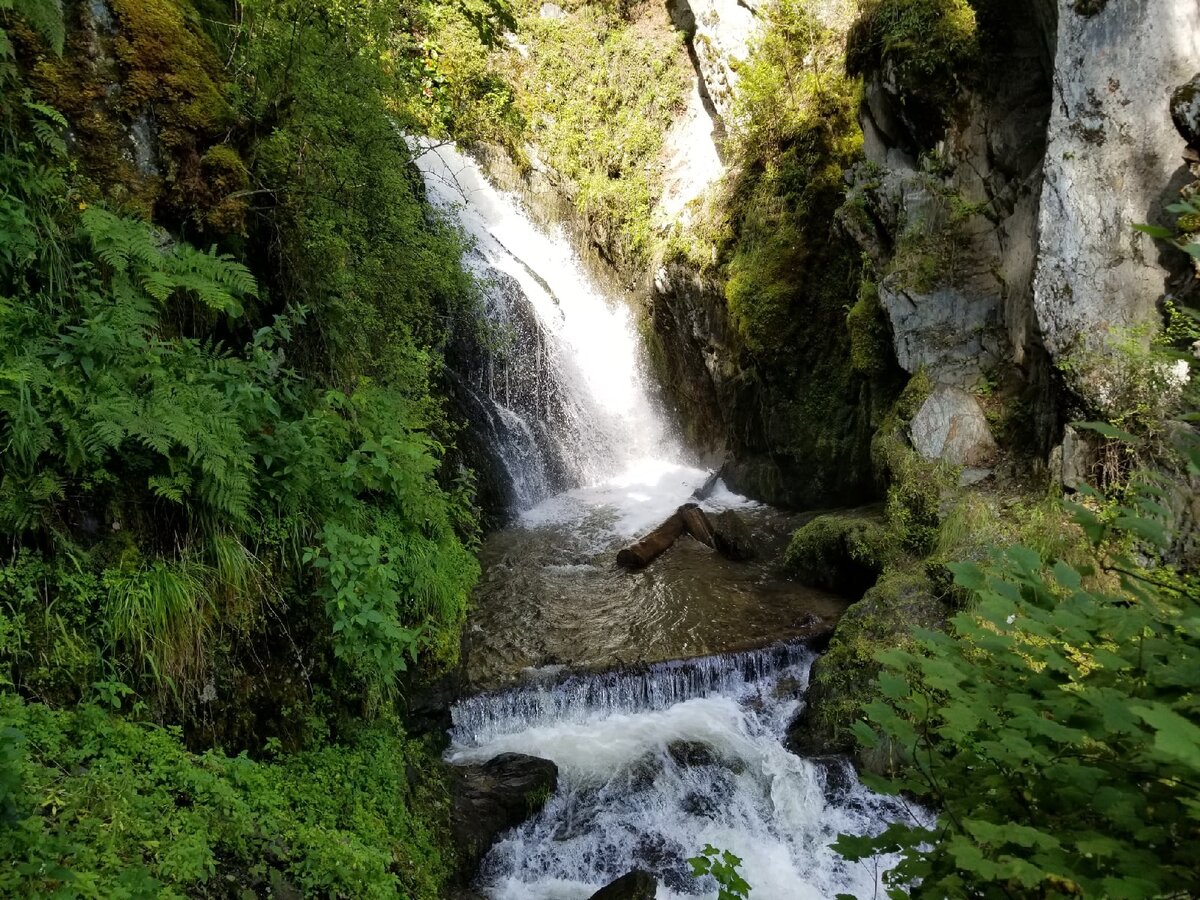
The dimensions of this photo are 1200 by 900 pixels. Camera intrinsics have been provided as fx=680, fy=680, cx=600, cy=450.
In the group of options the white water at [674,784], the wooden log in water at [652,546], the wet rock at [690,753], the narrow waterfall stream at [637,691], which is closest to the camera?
the white water at [674,784]

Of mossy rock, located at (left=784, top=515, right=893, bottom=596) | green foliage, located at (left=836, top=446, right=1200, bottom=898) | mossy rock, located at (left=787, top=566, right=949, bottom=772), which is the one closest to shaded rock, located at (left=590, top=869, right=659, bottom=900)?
mossy rock, located at (left=787, top=566, right=949, bottom=772)

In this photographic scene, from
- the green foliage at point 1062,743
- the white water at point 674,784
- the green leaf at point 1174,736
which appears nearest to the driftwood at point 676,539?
the white water at point 674,784

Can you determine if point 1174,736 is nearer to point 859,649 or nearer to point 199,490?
point 199,490

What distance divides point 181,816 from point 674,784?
4.24 meters

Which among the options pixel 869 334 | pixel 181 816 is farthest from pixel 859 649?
pixel 181 816

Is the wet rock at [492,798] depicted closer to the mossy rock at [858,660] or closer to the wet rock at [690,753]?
the wet rock at [690,753]

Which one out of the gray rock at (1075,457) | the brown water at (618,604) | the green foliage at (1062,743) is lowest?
the brown water at (618,604)

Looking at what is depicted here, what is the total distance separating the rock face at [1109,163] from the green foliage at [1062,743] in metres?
5.93

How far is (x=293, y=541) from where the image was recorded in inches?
147

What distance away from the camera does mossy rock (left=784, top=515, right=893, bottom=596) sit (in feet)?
26.6

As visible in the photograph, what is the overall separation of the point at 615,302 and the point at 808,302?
237 inches

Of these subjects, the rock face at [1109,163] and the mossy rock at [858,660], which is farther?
the mossy rock at [858,660]

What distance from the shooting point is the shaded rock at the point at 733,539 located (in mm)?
10234

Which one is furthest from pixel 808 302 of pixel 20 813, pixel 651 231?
pixel 20 813
